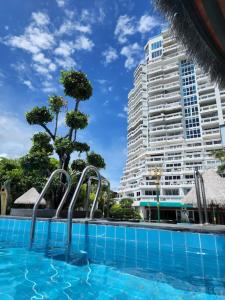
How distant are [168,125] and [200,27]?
59364mm

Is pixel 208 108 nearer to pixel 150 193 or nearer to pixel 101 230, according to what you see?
pixel 150 193

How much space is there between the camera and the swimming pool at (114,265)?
4023 millimetres

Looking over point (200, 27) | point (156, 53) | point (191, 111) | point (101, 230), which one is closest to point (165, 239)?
point (101, 230)

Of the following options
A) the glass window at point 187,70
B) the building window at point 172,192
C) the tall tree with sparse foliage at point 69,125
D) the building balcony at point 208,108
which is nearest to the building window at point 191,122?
the building balcony at point 208,108

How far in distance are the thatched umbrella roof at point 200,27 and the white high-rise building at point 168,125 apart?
4466cm

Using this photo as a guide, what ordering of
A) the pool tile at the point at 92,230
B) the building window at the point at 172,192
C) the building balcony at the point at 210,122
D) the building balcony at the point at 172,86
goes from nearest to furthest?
the pool tile at the point at 92,230
the building window at the point at 172,192
the building balcony at the point at 210,122
the building balcony at the point at 172,86

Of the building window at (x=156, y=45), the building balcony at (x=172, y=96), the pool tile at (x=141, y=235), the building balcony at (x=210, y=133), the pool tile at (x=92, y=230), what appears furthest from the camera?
the building window at (x=156, y=45)

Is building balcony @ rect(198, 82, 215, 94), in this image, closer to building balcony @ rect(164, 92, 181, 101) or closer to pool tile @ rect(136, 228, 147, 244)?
building balcony @ rect(164, 92, 181, 101)

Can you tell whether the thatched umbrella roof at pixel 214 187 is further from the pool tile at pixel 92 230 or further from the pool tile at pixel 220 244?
the pool tile at pixel 92 230

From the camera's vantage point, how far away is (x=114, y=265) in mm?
5809

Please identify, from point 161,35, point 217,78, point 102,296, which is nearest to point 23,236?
point 102,296

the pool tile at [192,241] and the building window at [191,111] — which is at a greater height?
the building window at [191,111]

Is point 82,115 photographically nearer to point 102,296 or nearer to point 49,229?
point 49,229

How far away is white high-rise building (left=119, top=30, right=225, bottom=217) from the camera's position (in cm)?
4972
